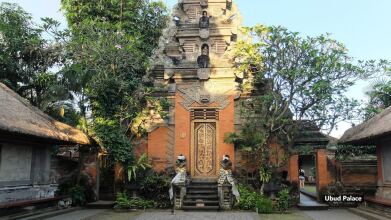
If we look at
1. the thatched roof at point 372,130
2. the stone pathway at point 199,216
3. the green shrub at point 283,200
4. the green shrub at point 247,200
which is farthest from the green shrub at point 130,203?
the thatched roof at point 372,130

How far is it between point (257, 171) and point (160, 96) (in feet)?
16.8

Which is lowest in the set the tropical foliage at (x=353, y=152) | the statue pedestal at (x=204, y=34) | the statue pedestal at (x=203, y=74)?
the tropical foliage at (x=353, y=152)

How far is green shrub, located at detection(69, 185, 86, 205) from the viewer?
13773mm

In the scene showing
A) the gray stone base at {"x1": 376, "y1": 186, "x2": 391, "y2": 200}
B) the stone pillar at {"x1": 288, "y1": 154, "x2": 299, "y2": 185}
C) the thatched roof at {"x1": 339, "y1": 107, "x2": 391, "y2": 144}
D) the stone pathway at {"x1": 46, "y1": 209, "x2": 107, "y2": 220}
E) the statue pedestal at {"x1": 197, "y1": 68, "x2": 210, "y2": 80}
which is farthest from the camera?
the statue pedestal at {"x1": 197, "y1": 68, "x2": 210, "y2": 80}

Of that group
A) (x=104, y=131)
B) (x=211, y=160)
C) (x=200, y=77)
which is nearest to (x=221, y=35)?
(x=200, y=77)

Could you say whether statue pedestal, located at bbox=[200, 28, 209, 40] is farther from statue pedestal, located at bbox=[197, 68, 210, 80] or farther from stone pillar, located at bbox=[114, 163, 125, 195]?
stone pillar, located at bbox=[114, 163, 125, 195]

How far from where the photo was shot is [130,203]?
43.5 ft

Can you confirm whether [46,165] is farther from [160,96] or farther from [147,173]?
[160,96]

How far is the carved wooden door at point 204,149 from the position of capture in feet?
49.1

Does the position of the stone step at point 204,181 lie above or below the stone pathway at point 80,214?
above

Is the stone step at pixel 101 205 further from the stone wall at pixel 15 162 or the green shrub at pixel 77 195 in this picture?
the stone wall at pixel 15 162

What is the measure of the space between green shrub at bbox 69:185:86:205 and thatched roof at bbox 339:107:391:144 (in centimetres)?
1021

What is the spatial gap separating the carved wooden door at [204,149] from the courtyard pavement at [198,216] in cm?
Answer: 282

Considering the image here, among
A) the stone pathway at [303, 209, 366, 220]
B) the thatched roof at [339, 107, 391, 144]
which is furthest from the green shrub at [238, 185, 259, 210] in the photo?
the thatched roof at [339, 107, 391, 144]
